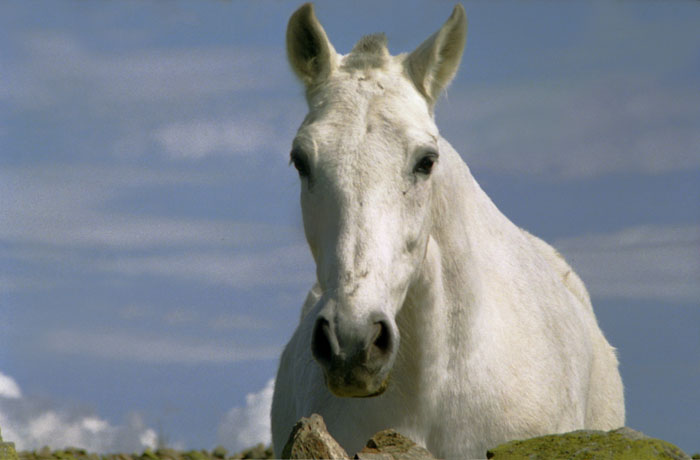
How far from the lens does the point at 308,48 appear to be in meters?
5.34

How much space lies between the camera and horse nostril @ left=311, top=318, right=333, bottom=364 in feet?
13.4

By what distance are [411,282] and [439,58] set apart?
142cm

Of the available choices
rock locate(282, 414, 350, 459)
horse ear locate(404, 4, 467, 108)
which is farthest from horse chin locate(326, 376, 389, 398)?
horse ear locate(404, 4, 467, 108)

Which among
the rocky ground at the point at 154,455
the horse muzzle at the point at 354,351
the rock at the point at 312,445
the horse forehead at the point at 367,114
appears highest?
the horse forehead at the point at 367,114

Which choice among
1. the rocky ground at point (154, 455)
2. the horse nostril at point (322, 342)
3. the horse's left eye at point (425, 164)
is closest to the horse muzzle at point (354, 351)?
the horse nostril at point (322, 342)

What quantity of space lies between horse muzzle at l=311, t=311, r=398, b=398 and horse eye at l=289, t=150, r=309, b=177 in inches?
37.7

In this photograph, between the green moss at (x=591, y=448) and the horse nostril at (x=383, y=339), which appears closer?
the green moss at (x=591, y=448)

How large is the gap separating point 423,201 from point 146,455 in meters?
7.15

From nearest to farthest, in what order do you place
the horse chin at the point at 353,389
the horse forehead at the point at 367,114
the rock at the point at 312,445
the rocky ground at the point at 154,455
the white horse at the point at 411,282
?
the rock at the point at 312,445 < the horse chin at the point at 353,389 < the white horse at the point at 411,282 < the horse forehead at the point at 367,114 < the rocky ground at the point at 154,455

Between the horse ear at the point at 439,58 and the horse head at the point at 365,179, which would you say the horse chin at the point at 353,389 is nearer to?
the horse head at the point at 365,179

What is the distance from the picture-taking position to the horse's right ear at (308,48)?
5207mm

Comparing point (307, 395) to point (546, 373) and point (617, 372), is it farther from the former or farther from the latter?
point (617, 372)

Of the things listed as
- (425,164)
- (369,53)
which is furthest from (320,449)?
(369,53)

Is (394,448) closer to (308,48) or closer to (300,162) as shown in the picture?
(300,162)
